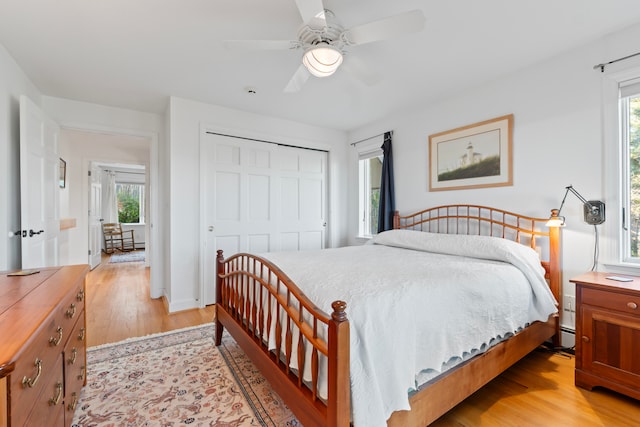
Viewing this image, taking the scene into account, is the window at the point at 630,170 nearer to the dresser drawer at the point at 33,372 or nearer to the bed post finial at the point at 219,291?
the bed post finial at the point at 219,291

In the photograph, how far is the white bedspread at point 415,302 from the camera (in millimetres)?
1170

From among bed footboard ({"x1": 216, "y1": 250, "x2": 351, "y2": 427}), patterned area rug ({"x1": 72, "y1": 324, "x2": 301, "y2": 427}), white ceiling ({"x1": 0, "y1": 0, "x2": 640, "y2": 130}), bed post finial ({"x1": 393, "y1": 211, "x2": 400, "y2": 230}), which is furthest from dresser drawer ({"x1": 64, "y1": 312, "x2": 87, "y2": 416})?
bed post finial ({"x1": 393, "y1": 211, "x2": 400, "y2": 230})

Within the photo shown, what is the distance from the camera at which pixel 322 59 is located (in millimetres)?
1790

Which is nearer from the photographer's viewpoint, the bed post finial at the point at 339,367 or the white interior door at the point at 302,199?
the bed post finial at the point at 339,367

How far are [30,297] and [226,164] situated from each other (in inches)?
105

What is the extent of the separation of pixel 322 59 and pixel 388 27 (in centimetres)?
42

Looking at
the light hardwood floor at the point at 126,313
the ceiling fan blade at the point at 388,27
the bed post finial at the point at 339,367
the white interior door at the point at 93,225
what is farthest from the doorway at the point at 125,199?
the bed post finial at the point at 339,367

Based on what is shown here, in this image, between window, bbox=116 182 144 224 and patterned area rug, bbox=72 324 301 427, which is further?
window, bbox=116 182 144 224

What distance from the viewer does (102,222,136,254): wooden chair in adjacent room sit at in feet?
25.0

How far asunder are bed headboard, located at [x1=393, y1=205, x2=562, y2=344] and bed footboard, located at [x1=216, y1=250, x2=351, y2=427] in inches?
86.0

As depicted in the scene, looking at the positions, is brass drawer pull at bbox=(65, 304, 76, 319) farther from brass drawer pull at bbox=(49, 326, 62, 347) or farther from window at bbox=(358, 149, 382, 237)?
window at bbox=(358, 149, 382, 237)

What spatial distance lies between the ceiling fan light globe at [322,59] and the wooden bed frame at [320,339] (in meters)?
1.27

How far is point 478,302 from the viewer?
1.66m

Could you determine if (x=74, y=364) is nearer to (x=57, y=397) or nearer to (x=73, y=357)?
(x=73, y=357)
